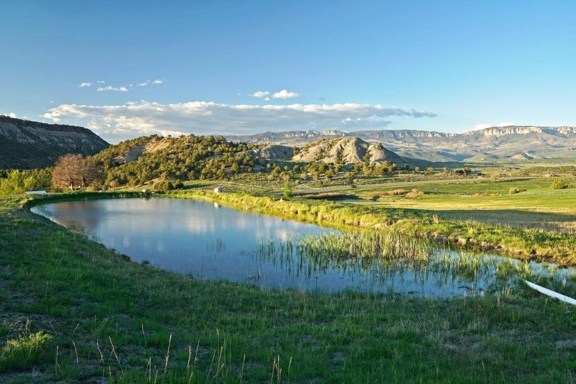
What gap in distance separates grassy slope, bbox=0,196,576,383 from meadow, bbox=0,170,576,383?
4 cm

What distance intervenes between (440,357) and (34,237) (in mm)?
23447

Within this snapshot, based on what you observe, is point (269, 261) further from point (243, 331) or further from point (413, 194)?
point (413, 194)

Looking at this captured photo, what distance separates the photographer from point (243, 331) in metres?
12.6

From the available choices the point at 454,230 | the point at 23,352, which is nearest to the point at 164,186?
the point at 454,230

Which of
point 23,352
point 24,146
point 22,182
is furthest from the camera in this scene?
point 24,146

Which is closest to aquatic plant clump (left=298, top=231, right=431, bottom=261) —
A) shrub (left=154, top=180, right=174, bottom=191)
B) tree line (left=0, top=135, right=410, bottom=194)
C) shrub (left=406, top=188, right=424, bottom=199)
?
shrub (left=406, top=188, right=424, bottom=199)

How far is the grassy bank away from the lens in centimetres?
2856

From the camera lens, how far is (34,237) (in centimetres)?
2583

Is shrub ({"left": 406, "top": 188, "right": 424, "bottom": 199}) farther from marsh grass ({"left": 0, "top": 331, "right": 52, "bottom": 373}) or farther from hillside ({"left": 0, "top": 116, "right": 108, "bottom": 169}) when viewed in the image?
hillside ({"left": 0, "top": 116, "right": 108, "bottom": 169})

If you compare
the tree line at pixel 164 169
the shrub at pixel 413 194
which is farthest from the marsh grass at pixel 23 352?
the tree line at pixel 164 169

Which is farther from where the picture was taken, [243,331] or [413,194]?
[413,194]

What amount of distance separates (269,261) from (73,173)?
89388 millimetres

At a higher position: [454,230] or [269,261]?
[454,230]

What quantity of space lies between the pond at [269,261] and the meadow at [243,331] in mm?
3339
